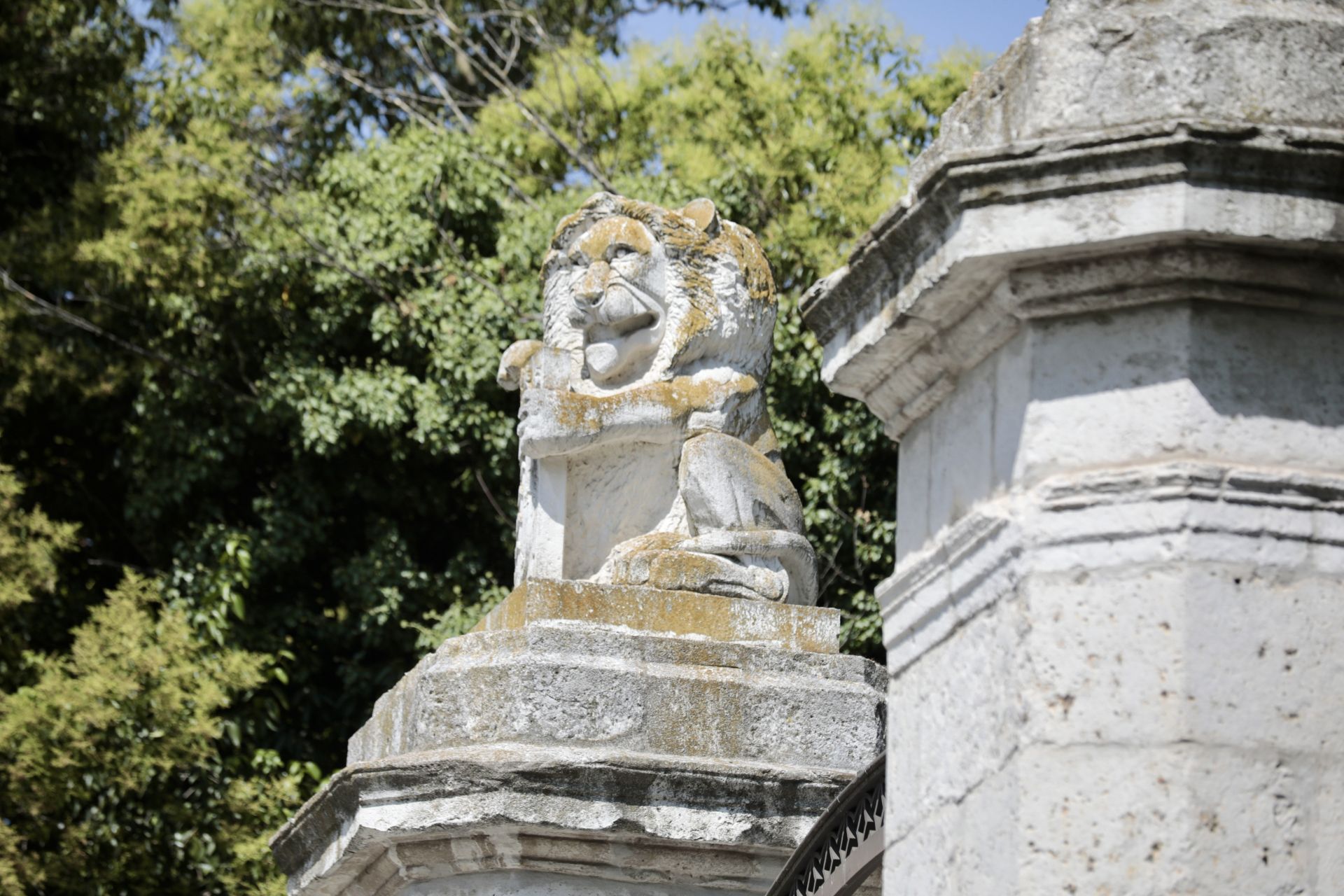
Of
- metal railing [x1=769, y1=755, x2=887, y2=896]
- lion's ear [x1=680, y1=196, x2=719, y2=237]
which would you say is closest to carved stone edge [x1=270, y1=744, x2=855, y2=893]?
metal railing [x1=769, y1=755, x2=887, y2=896]

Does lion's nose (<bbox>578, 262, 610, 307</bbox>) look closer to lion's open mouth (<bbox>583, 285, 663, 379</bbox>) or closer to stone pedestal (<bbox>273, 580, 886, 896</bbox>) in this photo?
lion's open mouth (<bbox>583, 285, 663, 379</bbox>)

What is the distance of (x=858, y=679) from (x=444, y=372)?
723 centimetres

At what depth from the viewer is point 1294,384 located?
2.62m

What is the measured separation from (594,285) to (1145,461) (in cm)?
334

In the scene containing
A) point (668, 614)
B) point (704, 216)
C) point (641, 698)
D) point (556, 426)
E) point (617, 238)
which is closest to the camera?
point (641, 698)

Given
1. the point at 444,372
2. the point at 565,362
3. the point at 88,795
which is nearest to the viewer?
the point at 565,362

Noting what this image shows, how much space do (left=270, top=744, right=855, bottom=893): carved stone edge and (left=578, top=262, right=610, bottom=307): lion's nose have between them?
1508mm

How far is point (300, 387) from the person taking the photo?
12.3m

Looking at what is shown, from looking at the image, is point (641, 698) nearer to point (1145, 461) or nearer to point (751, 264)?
point (751, 264)

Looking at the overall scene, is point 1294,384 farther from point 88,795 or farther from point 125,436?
point 125,436

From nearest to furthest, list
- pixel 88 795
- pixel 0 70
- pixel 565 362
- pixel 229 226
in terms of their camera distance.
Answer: pixel 565 362 → pixel 88 795 → pixel 229 226 → pixel 0 70

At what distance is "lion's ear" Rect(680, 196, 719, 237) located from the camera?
5.98 metres

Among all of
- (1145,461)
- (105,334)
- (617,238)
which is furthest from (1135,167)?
(105,334)

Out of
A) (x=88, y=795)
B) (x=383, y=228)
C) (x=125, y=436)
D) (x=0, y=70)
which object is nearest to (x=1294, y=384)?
(x=88, y=795)
